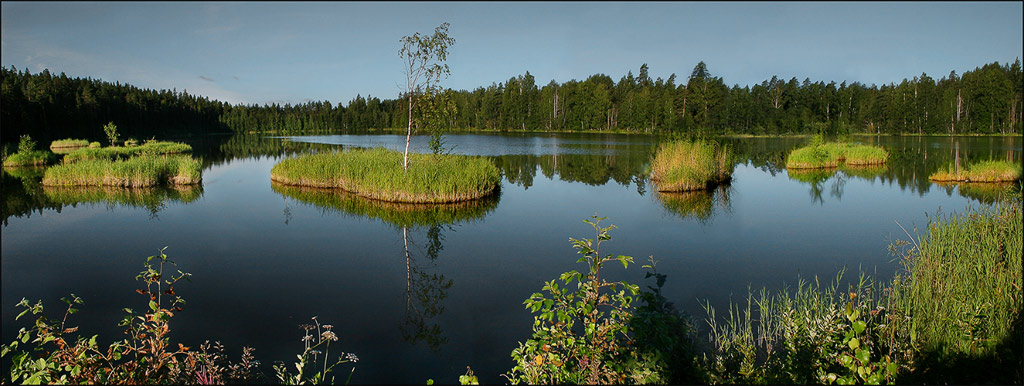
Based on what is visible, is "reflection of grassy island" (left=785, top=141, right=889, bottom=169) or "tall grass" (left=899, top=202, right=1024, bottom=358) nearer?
"tall grass" (left=899, top=202, right=1024, bottom=358)

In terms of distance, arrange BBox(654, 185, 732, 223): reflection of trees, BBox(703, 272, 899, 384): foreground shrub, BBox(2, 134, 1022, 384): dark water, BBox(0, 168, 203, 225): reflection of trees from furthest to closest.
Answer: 1. BBox(0, 168, 203, 225): reflection of trees
2. BBox(654, 185, 732, 223): reflection of trees
3. BBox(2, 134, 1022, 384): dark water
4. BBox(703, 272, 899, 384): foreground shrub

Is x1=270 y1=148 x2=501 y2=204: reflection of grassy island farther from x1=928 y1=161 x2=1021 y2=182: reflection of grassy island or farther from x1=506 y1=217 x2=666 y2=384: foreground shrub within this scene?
x1=928 y1=161 x2=1021 y2=182: reflection of grassy island

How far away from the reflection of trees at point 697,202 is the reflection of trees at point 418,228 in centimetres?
529

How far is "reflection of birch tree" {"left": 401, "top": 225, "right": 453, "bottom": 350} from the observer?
6.20m

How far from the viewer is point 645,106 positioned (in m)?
79.5

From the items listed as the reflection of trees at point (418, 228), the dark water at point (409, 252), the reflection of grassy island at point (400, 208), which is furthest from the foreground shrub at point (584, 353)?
the reflection of grassy island at point (400, 208)

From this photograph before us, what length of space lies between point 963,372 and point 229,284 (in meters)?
9.01

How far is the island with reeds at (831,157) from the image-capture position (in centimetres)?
2762

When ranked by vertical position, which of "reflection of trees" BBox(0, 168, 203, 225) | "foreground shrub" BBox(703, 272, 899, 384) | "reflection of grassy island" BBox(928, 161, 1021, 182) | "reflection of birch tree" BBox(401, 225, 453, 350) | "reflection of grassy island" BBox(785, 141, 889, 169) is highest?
"reflection of grassy island" BBox(785, 141, 889, 169)

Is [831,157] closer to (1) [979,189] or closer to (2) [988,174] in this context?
(2) [988,174]

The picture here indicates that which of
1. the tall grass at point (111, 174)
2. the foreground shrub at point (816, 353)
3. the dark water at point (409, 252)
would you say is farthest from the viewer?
the tall grass at point (111, 174)

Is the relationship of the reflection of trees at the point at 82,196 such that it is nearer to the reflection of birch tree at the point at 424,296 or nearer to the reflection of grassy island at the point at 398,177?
the reflection of grassy island at the point at 398,177

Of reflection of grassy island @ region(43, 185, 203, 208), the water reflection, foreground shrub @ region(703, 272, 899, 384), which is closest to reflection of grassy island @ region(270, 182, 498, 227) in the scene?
reflection of grassy island @ region(43, 185, 203, 208)

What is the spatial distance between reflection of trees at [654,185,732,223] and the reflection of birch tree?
22.8ft
